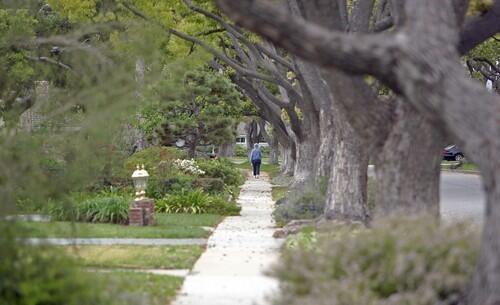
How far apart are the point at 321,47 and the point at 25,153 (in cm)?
303

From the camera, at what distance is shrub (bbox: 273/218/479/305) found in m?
7.40

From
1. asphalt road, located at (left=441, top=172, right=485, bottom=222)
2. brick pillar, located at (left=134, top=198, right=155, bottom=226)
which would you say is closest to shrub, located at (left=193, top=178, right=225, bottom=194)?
asphalt road, located at (left=441, top=172, right=485, bottom=222)

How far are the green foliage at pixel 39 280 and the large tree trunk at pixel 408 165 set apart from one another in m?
4.04

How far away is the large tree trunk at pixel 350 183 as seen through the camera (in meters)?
16.8

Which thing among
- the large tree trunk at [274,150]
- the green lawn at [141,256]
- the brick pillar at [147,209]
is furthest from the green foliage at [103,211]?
the large tree trunk at [274,150]

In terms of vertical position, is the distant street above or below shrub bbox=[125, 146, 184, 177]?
below

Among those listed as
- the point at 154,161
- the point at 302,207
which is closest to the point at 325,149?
the point at 302,207

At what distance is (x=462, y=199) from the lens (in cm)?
2844

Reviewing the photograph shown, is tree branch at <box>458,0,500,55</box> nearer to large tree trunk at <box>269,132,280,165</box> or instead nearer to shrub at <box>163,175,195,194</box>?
shrub at <box>163,175,195,194</box>

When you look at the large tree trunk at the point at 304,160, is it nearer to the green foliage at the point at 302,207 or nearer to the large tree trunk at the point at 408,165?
the green foliage at the point at 302,207

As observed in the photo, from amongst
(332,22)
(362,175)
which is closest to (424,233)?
(332,22)

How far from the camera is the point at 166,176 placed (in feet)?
84.3

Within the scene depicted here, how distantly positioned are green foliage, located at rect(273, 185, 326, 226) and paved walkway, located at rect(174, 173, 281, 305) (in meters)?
0.34

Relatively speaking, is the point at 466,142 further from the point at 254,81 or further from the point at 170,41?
the point at 254,81
